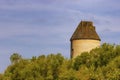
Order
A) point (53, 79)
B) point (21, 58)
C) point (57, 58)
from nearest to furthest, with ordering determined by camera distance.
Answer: point (53, 79), point (57, 58), point (21, 58)

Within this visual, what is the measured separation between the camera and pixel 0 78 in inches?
2344

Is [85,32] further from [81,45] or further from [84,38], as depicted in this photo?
[81,45]

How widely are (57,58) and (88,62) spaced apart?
27.0 ft

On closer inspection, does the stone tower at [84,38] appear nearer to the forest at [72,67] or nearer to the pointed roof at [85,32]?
the pointed roof at [85,32]

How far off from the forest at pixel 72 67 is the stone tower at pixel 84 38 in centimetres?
1243

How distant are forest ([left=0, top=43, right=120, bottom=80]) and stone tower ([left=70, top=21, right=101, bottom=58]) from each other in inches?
489

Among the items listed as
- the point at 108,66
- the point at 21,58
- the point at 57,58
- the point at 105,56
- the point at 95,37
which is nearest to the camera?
the point at 108,66

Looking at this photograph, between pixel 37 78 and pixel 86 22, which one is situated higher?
pixel 86 22

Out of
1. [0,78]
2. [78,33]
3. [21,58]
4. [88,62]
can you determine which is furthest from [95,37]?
[88,62]

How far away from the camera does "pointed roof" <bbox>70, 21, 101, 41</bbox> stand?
245 ft

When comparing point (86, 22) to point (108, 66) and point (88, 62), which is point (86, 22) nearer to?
point (88, 62)

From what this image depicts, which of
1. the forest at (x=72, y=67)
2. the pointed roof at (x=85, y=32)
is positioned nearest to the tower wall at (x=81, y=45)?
the pointed roof at (x=85, y=32)

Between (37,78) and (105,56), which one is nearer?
(105,56)

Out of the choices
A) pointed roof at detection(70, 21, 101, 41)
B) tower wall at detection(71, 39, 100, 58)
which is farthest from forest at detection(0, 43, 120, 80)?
pointed roof at detection(70, 21, 101, 41)
